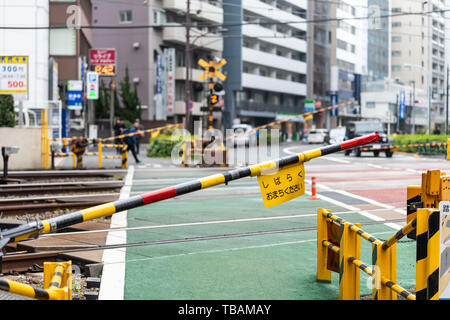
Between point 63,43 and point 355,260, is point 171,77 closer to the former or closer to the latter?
point 63,43

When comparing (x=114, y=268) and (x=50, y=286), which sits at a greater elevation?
(x=50, y=286)

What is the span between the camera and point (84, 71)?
4459 centimetres

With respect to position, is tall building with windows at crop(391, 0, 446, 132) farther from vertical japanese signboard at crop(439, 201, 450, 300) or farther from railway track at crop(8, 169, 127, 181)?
vertical japanese signboard at crop(439, 201, 450, 300)

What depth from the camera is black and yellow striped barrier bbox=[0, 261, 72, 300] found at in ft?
12.3

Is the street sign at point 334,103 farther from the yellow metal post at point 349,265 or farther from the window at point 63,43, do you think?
the yellow metal post at point 349,265

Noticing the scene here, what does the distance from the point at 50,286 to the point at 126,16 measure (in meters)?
60.8

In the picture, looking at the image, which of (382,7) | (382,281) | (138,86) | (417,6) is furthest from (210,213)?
(138,86)

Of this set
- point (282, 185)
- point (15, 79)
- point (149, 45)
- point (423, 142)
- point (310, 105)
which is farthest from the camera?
point (310, 105)

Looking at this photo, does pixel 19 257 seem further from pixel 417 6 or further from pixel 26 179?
pixel 417 6

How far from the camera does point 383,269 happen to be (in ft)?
16.9

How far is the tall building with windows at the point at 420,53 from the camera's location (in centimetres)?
2989

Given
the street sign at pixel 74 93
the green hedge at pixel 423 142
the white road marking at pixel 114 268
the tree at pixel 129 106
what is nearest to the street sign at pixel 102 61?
the tree at pixel 129 106

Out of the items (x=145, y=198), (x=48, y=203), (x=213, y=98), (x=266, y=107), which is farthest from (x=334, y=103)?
(x=145, y=198)

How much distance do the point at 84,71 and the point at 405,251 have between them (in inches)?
1518
